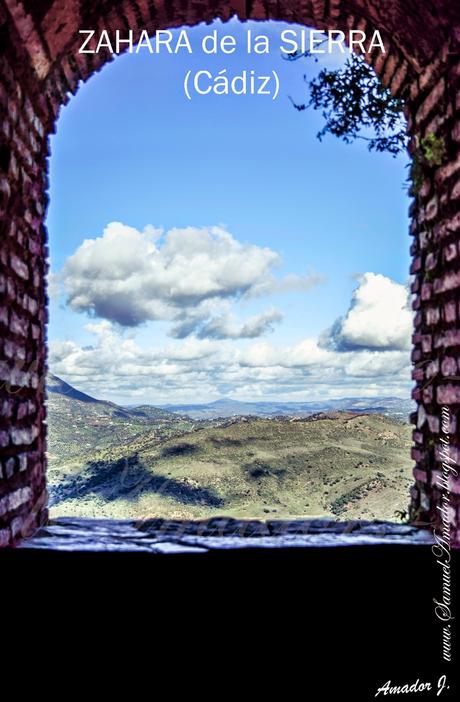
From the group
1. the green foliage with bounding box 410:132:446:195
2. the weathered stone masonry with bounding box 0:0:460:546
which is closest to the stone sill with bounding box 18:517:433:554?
the weathered stone masonry with bounding box 0:0:460:546

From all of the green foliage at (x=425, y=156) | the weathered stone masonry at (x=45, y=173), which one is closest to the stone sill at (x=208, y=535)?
the weathered stone masonry at (x=45, y=173)

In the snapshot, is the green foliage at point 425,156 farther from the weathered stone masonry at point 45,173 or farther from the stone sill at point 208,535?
the stone sill at point 208,535

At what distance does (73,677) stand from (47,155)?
2.42m

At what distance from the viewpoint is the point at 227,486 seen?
21.5 feet

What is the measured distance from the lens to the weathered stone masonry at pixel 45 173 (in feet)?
8.21

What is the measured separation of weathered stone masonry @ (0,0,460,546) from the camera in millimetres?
2502

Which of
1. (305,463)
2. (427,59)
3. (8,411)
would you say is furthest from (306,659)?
(305,463)

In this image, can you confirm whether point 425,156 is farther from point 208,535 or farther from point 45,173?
point 208,535

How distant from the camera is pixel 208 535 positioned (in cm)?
266

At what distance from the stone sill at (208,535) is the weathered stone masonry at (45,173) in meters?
0.19

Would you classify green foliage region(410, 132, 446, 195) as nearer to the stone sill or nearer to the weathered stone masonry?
the weathered stone masonry

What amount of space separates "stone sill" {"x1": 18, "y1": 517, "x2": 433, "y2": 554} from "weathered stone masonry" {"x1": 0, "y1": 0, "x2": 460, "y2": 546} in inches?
7.4

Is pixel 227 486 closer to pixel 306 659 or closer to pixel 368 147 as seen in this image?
pixel 368 147

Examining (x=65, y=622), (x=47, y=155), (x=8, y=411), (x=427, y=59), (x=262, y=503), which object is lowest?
(x=262, y=503)
